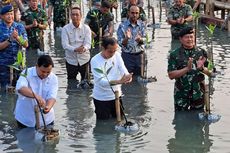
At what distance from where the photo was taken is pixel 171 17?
46.3 feet

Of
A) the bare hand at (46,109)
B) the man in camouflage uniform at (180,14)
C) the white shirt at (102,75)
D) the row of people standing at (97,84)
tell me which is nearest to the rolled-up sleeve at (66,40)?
the row of people standing at (97,84)

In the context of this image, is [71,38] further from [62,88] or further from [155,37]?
[155,37]

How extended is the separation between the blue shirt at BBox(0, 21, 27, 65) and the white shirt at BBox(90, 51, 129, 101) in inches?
89.5

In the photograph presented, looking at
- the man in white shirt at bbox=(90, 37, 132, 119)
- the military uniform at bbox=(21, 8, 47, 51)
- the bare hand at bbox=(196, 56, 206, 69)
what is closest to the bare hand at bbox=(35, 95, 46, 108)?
the man in white shirt at bbox=(90, 37, 132, 119)

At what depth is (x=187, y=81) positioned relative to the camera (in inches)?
312

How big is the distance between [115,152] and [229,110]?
2.54 meters

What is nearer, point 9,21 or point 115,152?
point 115,152

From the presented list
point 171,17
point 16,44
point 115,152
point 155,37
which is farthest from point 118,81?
point 155,37

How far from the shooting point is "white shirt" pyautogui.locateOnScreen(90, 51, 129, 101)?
749cm

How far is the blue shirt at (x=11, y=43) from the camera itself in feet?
30.7

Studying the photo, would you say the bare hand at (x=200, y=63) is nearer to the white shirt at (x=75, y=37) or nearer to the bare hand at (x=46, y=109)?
the bare hand at (x=46, y=109)

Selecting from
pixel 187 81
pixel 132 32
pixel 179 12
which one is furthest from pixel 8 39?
pixel 179 12

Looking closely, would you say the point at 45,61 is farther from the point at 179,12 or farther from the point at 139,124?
the point at 179,12

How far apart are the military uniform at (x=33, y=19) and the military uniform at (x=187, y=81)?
5.84m
